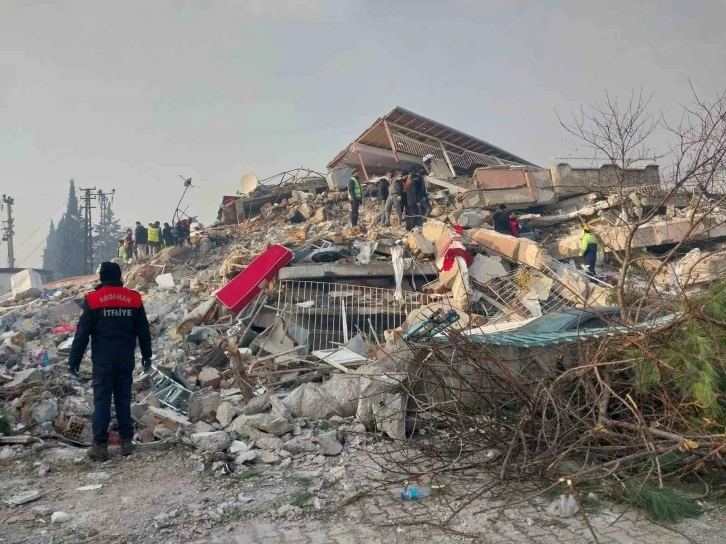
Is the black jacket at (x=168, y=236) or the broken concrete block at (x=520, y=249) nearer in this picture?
the broken concrete block at (x=520, y=249)

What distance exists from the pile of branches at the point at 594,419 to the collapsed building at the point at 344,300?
1.15 ft

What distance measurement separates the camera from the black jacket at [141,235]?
63.6ft

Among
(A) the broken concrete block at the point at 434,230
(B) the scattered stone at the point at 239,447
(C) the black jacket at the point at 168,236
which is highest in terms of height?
(C) the black jacket at the point at 168,236

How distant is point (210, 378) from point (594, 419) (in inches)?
179

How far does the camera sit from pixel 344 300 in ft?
29.1

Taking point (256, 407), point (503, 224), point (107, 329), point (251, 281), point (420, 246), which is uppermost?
point (503, 224)

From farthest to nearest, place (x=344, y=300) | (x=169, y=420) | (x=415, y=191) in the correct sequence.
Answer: (x=415, y=191) → (x=344, y=300) → (x=169, y=420)

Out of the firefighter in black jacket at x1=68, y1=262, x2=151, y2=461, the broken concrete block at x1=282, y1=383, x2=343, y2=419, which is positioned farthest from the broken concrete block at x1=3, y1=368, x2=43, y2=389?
the broken concrete block at x1=282, y1=383, x2=343, y2=419

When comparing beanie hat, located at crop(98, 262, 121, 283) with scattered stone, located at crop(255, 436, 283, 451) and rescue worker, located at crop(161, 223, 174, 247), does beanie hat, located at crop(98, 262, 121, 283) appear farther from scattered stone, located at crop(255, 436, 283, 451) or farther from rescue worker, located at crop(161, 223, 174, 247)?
rescue worker, located at crop(161, 223, 174, 247)

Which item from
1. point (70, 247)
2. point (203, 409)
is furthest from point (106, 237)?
point (203, 409)

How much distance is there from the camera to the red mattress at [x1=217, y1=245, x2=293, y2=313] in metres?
8.98

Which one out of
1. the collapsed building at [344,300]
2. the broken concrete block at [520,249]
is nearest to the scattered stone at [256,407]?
the collapsed building at [344,300]

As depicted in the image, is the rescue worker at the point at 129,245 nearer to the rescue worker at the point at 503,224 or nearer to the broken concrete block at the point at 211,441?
the rescue worker at the point at 503,224

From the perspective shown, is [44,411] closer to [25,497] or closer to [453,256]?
[25,497]
